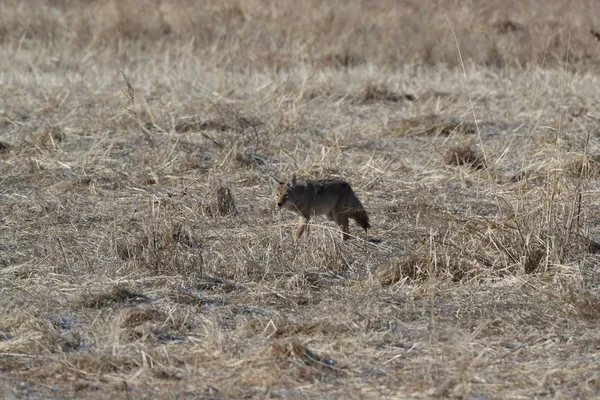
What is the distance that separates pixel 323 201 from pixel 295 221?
324 mm

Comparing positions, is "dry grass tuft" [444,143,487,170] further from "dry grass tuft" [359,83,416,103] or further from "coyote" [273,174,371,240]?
"dry grass tuft" [359,83,416,103]

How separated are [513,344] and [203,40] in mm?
12826

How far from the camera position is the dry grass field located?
577 cm

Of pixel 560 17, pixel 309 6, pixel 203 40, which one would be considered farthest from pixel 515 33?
pixel 203 40

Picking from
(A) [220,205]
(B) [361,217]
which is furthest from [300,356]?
(A) [220,205]

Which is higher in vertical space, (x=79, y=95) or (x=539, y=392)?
(x=539, y=392)

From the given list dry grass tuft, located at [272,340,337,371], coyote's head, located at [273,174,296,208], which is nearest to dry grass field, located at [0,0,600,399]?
dry grass tuft, located at [272,340,337,371]

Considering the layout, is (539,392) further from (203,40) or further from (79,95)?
(203,40)

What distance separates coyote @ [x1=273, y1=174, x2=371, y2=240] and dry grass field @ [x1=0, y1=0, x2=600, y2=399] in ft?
0.59

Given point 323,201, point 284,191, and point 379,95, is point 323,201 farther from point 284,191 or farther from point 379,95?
point 379,95

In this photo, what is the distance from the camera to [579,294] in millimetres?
6664

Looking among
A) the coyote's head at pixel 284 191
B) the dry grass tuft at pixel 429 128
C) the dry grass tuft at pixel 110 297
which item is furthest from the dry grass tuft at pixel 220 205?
the dry grass tuft at pixel 429 128

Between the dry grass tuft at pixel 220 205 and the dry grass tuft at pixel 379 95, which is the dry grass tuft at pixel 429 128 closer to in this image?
the dry grass tuft at pixel 379 95

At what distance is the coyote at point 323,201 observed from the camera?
8.69 m
